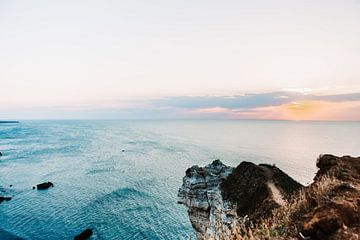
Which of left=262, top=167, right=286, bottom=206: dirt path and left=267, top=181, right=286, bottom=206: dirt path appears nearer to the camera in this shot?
left=267, top=181, right=286, bottom=206: dirt path

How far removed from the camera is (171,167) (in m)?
80.4

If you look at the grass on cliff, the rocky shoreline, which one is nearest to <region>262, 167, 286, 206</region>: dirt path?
the rocky shoreline

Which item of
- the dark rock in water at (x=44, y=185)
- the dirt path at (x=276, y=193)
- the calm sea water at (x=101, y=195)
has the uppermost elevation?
the dirt path at (x=276, y=193)

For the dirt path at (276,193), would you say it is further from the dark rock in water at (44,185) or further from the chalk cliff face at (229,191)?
the dark rock in water at (44,185)

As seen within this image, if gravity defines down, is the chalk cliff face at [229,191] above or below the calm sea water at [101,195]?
above

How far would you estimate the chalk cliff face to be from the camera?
2167cm

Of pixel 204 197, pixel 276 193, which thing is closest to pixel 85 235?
pixel 204 197

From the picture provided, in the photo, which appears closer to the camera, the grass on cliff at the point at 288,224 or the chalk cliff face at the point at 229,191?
the grass on cliff at the point at 288,224

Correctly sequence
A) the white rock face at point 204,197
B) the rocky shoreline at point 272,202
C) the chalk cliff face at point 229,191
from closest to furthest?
the rocky shoreline at point 272,202 < the chalk cliff face at point 229,191 < the white rock face at point 204,197

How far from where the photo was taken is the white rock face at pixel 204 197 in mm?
24156

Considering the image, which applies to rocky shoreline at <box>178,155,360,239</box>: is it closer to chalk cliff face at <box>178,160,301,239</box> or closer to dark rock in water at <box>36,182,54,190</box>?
chalk cliff face at <box>178,160,301,239</box>

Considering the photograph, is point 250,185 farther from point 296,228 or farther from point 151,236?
point 151,236

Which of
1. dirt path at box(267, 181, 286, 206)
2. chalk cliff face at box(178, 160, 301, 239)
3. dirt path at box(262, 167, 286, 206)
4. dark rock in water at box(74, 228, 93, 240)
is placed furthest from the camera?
dark rock in water at box(74, 228, 93, 240)

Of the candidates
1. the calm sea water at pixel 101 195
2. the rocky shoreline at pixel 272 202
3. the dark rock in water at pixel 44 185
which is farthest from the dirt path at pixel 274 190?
the dark rock in water at pixel 44 185
